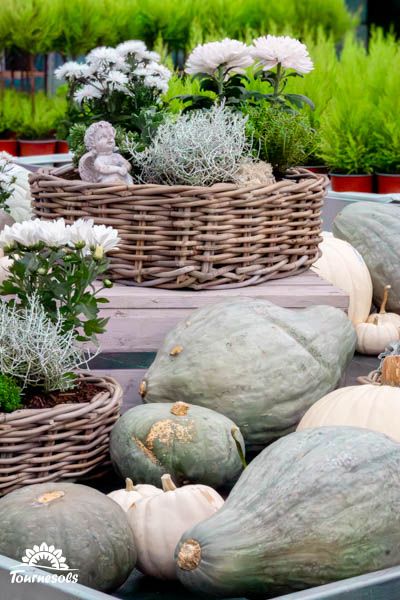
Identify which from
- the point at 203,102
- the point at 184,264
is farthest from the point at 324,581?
the point at 203,102

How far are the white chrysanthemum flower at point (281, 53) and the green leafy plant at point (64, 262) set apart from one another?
109cm

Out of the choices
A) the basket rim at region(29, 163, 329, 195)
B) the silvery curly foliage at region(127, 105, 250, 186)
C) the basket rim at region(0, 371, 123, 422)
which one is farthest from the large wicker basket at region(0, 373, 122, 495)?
the silvery curly foliage at region(127, 105, 250, 186)

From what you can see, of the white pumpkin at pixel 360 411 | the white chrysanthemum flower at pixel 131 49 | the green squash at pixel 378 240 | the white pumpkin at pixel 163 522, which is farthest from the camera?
the green squash at pixel 378 240

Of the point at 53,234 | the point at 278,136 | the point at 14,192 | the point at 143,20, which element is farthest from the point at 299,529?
the point at 143,20

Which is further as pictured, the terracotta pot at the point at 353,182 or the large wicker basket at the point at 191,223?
the terracotta pot at the point at 353,182

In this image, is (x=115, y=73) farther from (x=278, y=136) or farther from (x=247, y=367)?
(x=247, y=367)

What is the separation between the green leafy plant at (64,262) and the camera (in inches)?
91.6

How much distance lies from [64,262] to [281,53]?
117 cm

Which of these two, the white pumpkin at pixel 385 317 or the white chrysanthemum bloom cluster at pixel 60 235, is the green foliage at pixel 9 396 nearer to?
the white chrysanthemum bloom cluster at pixel 60 235

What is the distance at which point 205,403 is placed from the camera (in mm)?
2555

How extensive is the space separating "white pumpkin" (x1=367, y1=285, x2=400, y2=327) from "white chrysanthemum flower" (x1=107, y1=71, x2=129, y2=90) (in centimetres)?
107

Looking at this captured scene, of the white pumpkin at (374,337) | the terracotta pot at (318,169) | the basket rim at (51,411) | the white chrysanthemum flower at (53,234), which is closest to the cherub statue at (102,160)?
the white chrysanthemum flower at (53,234)

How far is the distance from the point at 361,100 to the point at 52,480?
3.34m

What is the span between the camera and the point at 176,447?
7.41ft
